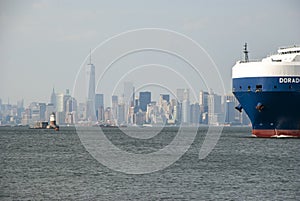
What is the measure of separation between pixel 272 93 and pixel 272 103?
1134 millimetres

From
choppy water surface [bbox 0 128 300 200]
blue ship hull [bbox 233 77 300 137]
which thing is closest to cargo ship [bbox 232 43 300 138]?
blue ship hull [bbox 233 77 300 137]

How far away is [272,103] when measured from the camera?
3103 inches

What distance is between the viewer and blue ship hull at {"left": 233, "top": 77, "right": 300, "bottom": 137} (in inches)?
3068

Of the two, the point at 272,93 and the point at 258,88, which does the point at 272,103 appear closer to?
the point at 272,93

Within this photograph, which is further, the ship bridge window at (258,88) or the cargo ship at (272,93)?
the ship bridge window at (258,88)

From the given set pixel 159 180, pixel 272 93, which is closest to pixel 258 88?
pixel 272 93

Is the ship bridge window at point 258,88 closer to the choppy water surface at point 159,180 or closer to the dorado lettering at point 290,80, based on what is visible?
the dorado lettering at point 290,80

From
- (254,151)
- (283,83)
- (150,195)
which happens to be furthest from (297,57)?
(150,195)

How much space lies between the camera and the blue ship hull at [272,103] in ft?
256

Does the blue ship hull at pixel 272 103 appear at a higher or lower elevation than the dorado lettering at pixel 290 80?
lower

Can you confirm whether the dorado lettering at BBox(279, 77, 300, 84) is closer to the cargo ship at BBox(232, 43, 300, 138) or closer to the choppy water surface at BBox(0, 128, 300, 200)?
the cargo ship at BBox(232, 43, 300, 138)

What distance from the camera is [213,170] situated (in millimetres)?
52375

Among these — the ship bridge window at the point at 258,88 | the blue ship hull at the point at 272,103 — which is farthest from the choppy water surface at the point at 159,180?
the ship bridge window at the point at 258,88

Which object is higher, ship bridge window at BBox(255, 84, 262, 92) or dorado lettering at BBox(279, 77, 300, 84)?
dorado lettering at BBox(279, 77, 300, 84)
